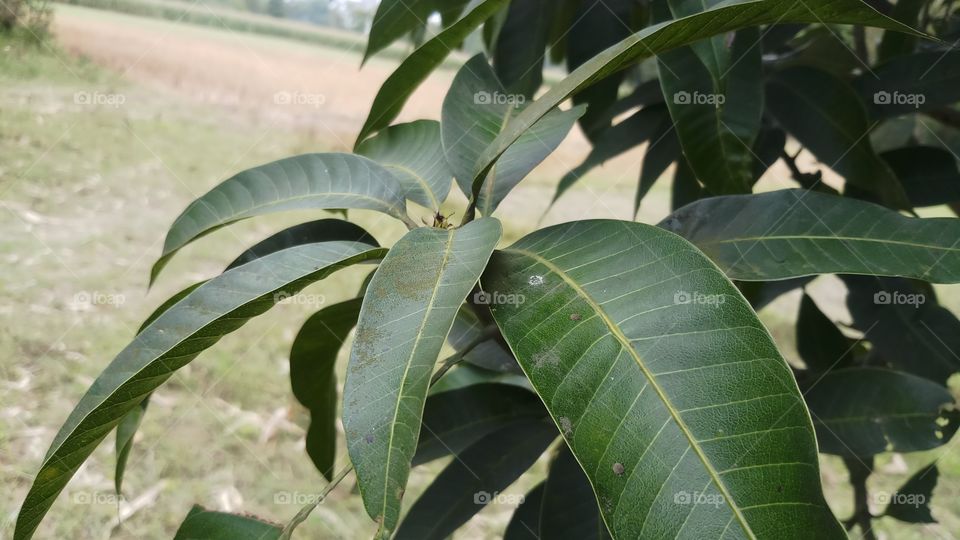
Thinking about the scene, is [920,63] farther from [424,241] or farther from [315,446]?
[315,446]

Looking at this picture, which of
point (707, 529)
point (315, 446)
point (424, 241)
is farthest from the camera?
point (315, 446)

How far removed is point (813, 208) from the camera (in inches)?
18.3

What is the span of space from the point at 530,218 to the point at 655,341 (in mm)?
1945

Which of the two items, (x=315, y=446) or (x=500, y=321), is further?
(x=315, y=446)

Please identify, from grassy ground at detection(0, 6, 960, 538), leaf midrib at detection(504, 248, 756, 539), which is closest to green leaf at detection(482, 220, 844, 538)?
leaf midrib at detection(504, 248, 756, 539)

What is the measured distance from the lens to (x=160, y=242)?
183cm

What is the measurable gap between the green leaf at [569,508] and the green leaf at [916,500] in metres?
0.36

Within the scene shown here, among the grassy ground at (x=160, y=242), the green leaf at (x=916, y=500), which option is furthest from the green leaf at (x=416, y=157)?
the grassy ground at (x=160, y=242)

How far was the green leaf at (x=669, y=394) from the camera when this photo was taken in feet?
0.96

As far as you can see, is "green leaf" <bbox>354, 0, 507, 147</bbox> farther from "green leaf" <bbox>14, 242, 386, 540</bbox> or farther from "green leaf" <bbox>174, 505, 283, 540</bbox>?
"green leaf" <bbox>174, 505, 283, 540</bbox>

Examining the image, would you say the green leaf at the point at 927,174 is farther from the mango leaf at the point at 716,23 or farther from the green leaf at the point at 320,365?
the green leaf at the point at 320,365

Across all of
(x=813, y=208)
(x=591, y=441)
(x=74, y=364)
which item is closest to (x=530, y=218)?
(x=74, y=364)

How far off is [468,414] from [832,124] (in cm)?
41

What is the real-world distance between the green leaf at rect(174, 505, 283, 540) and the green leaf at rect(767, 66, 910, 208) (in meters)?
0.53
